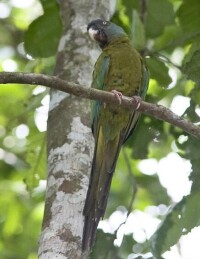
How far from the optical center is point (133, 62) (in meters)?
4.41

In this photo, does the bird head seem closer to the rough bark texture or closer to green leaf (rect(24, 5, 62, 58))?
the rough bark texture

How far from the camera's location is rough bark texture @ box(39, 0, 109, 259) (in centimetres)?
322

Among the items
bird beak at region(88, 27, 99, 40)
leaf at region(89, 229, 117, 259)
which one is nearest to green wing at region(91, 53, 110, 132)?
bird beak at region(88, 27, 99, 40)

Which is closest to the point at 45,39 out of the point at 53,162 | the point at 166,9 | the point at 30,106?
the point at 30,106

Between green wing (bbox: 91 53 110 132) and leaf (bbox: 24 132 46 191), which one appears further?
leaf (bbox: 24 132 46 191)

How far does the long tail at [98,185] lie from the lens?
3.45 metres

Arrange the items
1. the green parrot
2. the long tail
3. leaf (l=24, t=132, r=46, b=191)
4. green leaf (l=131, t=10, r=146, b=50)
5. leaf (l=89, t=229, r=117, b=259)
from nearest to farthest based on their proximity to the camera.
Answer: the long tail
the green parrot
leaf (l=89, t=229, r=117, b=259)
green leaf (l=131, t=10, r=146, b=50)
leaf (l=24, t=132, r=46, b=191)

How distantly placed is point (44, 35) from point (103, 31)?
713mm

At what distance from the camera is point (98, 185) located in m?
3.79

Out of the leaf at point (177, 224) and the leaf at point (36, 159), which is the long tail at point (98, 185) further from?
the leaf at point (36, 159)

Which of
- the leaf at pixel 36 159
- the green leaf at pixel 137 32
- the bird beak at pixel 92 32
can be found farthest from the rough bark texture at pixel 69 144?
the leaf at pixel 36 159

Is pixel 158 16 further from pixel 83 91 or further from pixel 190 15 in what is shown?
pixel 83 91

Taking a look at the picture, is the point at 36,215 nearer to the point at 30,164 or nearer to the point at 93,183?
the point at 30,164

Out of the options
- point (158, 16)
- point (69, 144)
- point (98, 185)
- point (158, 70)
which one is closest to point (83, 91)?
point (69, 144)
